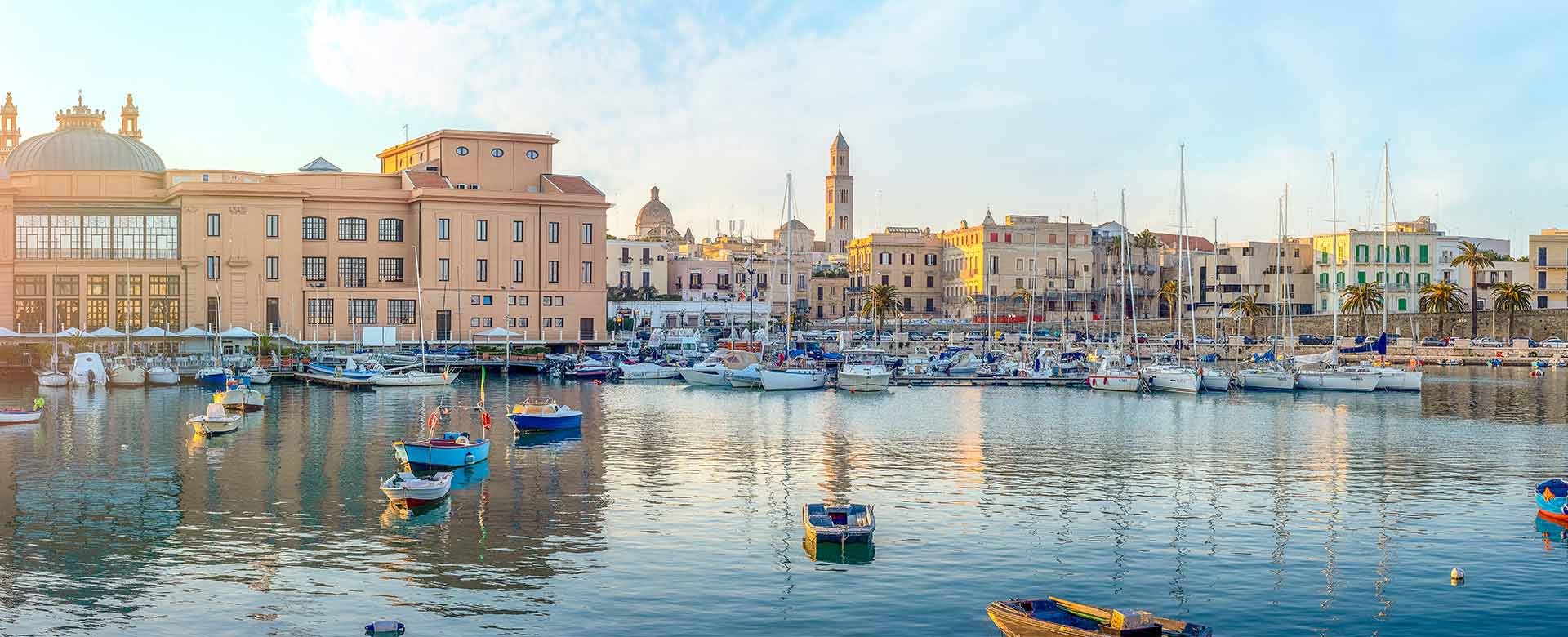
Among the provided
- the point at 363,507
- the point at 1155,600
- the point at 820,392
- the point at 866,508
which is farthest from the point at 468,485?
the point at 820,392

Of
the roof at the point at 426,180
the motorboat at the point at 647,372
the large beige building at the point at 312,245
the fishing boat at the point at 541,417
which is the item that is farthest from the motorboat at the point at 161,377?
the fishing boat at the point at 541,417

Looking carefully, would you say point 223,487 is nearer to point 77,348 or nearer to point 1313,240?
point 77,348

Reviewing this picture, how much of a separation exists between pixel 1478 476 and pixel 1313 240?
101395mm

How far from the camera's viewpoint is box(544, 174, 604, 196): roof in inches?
3974

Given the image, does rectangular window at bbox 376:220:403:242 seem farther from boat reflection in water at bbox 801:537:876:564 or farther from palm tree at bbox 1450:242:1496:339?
palm tree at bbox 1450:242:1496:339

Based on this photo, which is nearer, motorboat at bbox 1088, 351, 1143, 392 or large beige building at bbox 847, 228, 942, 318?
motorboat at bbox 1088, 351, 1143, 392

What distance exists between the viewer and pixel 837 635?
2369cm

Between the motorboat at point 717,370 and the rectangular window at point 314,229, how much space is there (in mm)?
28545

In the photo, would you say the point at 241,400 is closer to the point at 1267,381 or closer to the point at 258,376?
the point at 258,376

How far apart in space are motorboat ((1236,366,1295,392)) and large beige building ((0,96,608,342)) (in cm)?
4428

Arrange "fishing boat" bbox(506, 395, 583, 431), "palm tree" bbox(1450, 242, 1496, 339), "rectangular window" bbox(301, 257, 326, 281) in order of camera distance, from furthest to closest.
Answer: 1. "palm tree" bbox(1450, 242, 1496, 339)
2. "rectangular window" bbox(301, 257, 326, 281)
3. "fishing boat" bbox(506, 395, 583, 431)

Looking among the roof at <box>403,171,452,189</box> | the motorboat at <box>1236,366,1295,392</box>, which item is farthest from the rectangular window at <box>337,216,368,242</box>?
the motorboat at <box>1236,366,1295,392</box>

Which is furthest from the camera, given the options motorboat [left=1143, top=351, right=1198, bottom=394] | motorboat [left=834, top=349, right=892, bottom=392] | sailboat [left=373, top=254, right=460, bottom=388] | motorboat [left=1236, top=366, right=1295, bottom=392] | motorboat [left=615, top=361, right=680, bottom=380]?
motorboat [left=615, top=361, right=680, bottom=380]

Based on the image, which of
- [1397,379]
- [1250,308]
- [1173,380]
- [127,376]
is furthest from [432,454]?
[1250,308]
